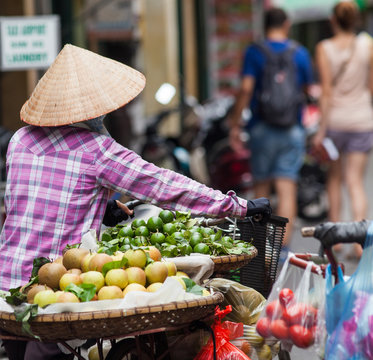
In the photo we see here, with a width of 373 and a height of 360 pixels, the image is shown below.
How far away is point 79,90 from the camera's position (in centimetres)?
407

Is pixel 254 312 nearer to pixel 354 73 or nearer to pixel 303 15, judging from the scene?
pixel 354 73

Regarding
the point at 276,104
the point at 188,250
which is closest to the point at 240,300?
the point at 188,250

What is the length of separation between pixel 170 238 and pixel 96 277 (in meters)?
0.70

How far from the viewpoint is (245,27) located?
59.7ft

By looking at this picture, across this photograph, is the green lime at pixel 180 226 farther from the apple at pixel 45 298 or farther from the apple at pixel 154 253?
the apple at pixel 45 298

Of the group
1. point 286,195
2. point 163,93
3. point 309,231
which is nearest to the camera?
point 309,231

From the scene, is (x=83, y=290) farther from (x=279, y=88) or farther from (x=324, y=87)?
(x=324, y=87)

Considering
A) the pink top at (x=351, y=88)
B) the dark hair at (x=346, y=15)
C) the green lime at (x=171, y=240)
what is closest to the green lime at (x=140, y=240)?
the green lime at (x=171, y=240)

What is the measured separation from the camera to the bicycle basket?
14.5ft

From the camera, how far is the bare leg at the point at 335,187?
8.72 meters

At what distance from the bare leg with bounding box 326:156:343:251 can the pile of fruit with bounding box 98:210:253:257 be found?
15.0 ft

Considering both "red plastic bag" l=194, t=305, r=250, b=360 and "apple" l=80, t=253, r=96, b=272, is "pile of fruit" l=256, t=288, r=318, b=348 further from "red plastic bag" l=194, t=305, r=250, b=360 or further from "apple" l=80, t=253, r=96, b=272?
"apple" l=80, t=253, r=96, b=272

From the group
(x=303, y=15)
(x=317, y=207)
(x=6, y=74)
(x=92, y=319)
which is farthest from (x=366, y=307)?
(x=303, y=15)

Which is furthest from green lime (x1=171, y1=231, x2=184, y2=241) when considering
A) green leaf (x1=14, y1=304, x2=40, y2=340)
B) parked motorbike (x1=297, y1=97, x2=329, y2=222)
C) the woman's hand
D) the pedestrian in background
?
parked motorbike (x1=297, y1=97, x2=329, y2=222)
